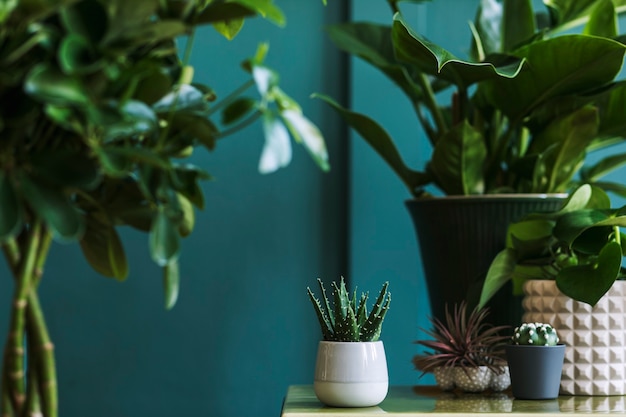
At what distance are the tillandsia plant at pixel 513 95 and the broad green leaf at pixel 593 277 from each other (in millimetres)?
301

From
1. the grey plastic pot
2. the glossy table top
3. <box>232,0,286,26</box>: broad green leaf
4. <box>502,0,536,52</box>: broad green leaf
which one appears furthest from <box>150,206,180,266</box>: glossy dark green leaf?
<box>502,0,536,52</box>: broad green leaf

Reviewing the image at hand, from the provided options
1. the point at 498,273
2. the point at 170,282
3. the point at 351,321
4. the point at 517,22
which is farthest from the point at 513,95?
the point at 170,282

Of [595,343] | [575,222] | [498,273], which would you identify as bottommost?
[595,343]

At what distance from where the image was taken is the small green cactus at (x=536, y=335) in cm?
148

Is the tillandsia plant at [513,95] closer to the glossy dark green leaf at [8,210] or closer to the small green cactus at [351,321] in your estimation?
the small green cactus at [351,321]

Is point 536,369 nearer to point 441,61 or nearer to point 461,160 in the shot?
point 461,160

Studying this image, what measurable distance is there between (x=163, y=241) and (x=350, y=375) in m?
0.64

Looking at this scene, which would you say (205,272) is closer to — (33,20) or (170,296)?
(170,296)

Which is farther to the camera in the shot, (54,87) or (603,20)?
(603,20)

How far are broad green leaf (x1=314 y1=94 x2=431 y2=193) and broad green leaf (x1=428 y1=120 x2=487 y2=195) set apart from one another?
0.21 feet

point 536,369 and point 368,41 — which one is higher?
point 368,41

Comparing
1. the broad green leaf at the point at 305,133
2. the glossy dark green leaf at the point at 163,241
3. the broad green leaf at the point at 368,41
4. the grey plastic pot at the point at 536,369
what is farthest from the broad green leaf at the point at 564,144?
the glossy dark green leaf at the point at 163,241

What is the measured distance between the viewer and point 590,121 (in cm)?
171

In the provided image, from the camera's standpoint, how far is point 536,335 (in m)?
1.49
